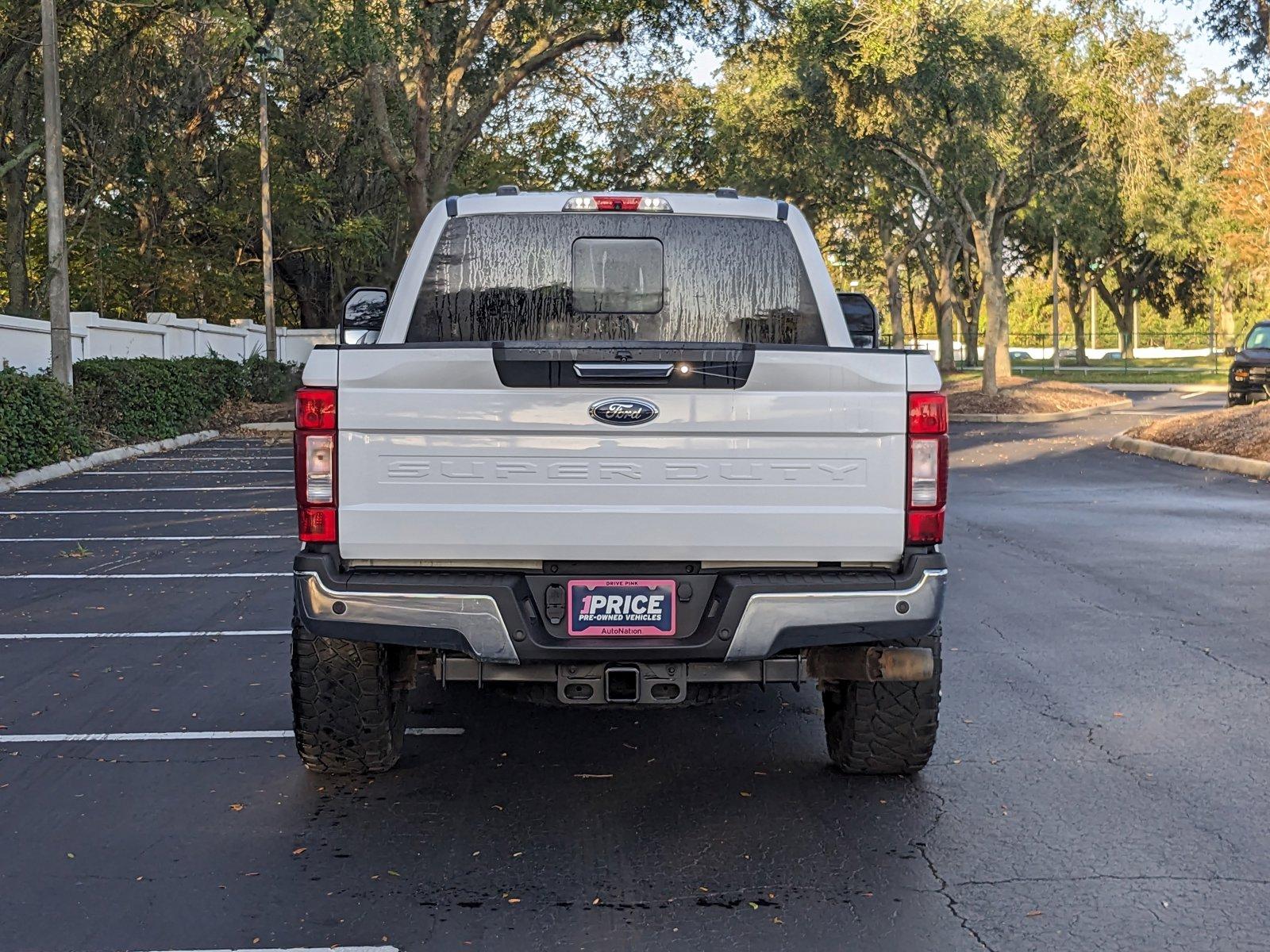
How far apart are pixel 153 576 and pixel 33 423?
9.08m

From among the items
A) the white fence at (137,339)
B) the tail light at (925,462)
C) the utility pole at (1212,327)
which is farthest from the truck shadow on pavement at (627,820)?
the utility pole at (1212,327)

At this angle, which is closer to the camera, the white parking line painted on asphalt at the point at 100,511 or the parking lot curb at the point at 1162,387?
the white parking line painted on asphalt at the point at 100,511

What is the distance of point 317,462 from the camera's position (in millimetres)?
4898

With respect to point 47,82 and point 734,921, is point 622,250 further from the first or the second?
point 47,82

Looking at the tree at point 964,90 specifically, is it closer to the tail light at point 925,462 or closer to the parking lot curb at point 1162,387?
the parking lot curb at point 1162,387

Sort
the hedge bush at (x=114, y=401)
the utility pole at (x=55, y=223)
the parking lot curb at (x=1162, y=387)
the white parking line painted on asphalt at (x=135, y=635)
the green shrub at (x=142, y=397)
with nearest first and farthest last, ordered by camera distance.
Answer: the white parking line painted on asphalt at (x=135, y=635)
the hedge bush at (x=114, y=401)
the utility pole at (x=55, y=223)
the green shrub at (x=142, y=397)
the parking lot curb at (x=1162, y=387)

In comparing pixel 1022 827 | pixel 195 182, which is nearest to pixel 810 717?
pixel 1022 827

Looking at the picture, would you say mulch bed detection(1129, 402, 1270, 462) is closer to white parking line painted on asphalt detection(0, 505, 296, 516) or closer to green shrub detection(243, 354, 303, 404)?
white parking line painted on asphalt detection(0, 505, 296, 516)

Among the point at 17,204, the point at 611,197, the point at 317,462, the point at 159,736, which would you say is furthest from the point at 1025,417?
the point at 317,462

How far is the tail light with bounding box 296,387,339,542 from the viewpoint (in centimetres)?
487

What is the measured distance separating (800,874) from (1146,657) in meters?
3.96

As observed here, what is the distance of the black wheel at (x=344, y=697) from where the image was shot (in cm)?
536

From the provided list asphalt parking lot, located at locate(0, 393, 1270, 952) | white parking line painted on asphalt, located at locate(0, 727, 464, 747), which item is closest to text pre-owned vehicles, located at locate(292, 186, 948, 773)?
asphalt parking lot, located at locate(0, 393, 1270, 952)

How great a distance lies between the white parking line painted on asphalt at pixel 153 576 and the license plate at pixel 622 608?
256 inches
